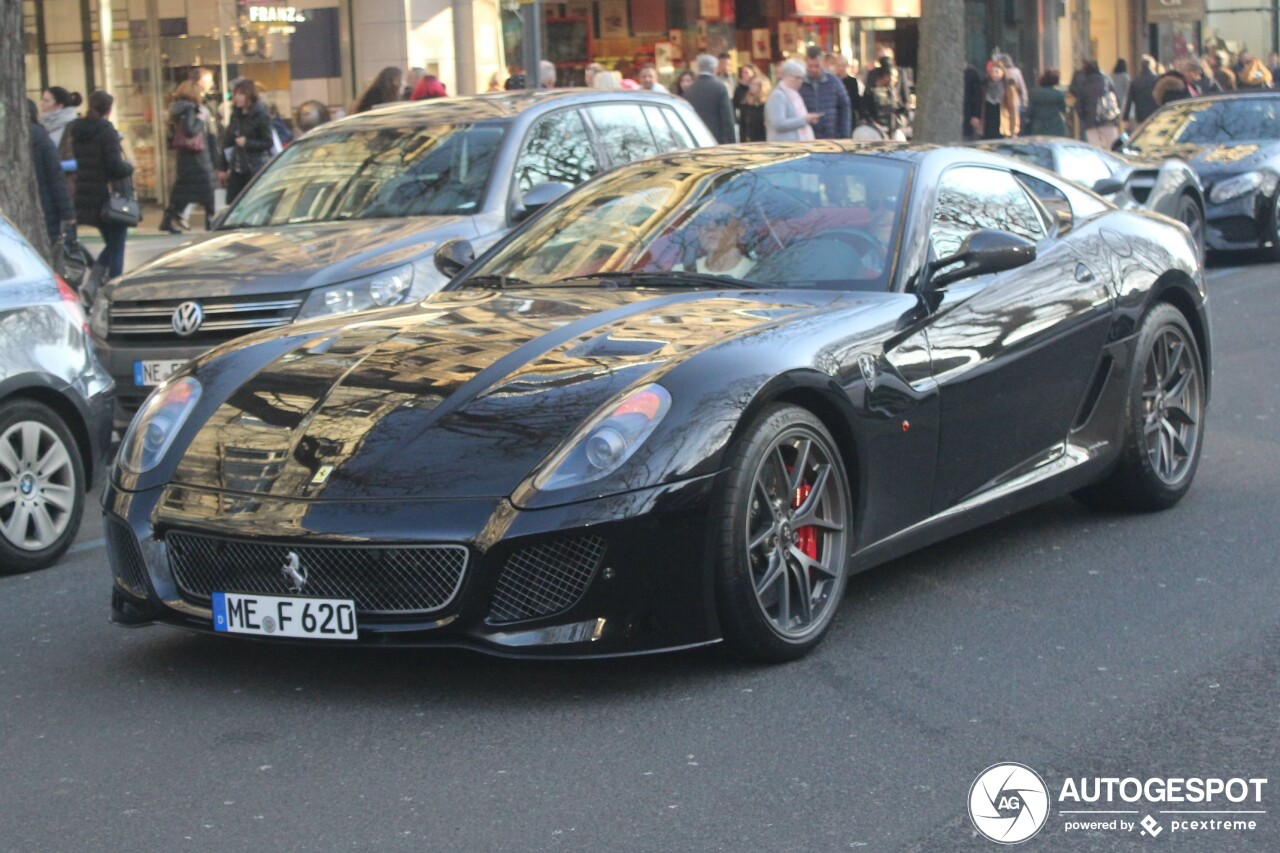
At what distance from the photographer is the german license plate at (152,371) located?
9.73m

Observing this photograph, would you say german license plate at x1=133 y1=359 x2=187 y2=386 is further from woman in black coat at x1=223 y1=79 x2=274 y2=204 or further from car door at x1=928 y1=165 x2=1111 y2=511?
woman in black coat at x1=223 y1=79 x2=274 y2=204

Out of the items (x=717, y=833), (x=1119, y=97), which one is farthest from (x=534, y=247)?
(x=1119, y=97)

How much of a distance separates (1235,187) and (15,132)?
35.9 feet

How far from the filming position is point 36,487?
7.05 metres

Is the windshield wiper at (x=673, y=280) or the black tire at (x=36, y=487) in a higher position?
the windshield wiper at (x=673, y=280)

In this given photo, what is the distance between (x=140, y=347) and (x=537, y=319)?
4.70 m

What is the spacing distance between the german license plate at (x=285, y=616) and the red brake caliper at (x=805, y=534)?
1.26m

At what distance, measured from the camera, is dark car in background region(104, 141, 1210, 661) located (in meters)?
4.87

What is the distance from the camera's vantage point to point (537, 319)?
572cm

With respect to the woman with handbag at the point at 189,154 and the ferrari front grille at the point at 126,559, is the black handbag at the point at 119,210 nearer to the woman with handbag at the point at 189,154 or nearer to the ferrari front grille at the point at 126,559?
the woman with handbag at the point at 189,154

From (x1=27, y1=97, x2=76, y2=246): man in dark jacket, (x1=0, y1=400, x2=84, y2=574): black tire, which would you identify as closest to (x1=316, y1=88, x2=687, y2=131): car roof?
(x1=27, y1=97, x2=76, y2=246): man in dark jacket

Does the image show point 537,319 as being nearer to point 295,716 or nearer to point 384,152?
point 295,716

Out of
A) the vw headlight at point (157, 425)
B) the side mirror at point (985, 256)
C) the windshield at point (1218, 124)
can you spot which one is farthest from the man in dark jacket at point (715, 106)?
the vw headlight at point (157, 425)

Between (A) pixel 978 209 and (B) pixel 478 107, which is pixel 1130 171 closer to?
(B) pixel 478 107
